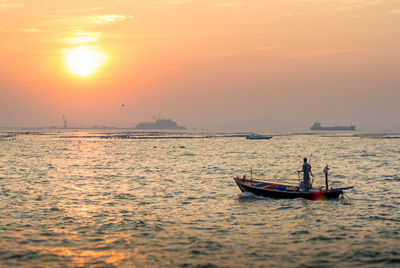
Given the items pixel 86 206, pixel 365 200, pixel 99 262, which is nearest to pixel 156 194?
pixel 86 206

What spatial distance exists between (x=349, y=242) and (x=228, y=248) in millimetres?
6394

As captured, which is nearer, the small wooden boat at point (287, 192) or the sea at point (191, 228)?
the sea at point (191, 228)

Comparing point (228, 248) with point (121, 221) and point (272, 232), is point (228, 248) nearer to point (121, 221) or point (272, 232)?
point (272, 232)

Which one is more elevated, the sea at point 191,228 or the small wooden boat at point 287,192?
the small wooden boat at point 287,192

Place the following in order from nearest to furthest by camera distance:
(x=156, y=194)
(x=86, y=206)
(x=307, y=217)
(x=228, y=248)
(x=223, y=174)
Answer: (x=228, y=248), (x=307, y=217), (x=86, y=206), (x=156, y=194), (x=223, y=174)

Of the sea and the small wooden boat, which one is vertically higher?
the small wooden boat

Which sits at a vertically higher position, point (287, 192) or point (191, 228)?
point (287, 192)

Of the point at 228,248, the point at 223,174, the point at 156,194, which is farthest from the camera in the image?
the point at 223,174

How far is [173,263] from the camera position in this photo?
1891 cm

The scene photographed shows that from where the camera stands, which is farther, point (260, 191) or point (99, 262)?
point (260, 191)

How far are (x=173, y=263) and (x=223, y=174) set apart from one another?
41.0 metres

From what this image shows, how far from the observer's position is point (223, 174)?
196 feet

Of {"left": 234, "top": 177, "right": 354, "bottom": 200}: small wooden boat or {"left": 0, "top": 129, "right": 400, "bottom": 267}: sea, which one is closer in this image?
{"left": 0, "top": 129, "right": 400, "bottom": 267}: sea

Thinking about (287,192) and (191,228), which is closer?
(191,228)
